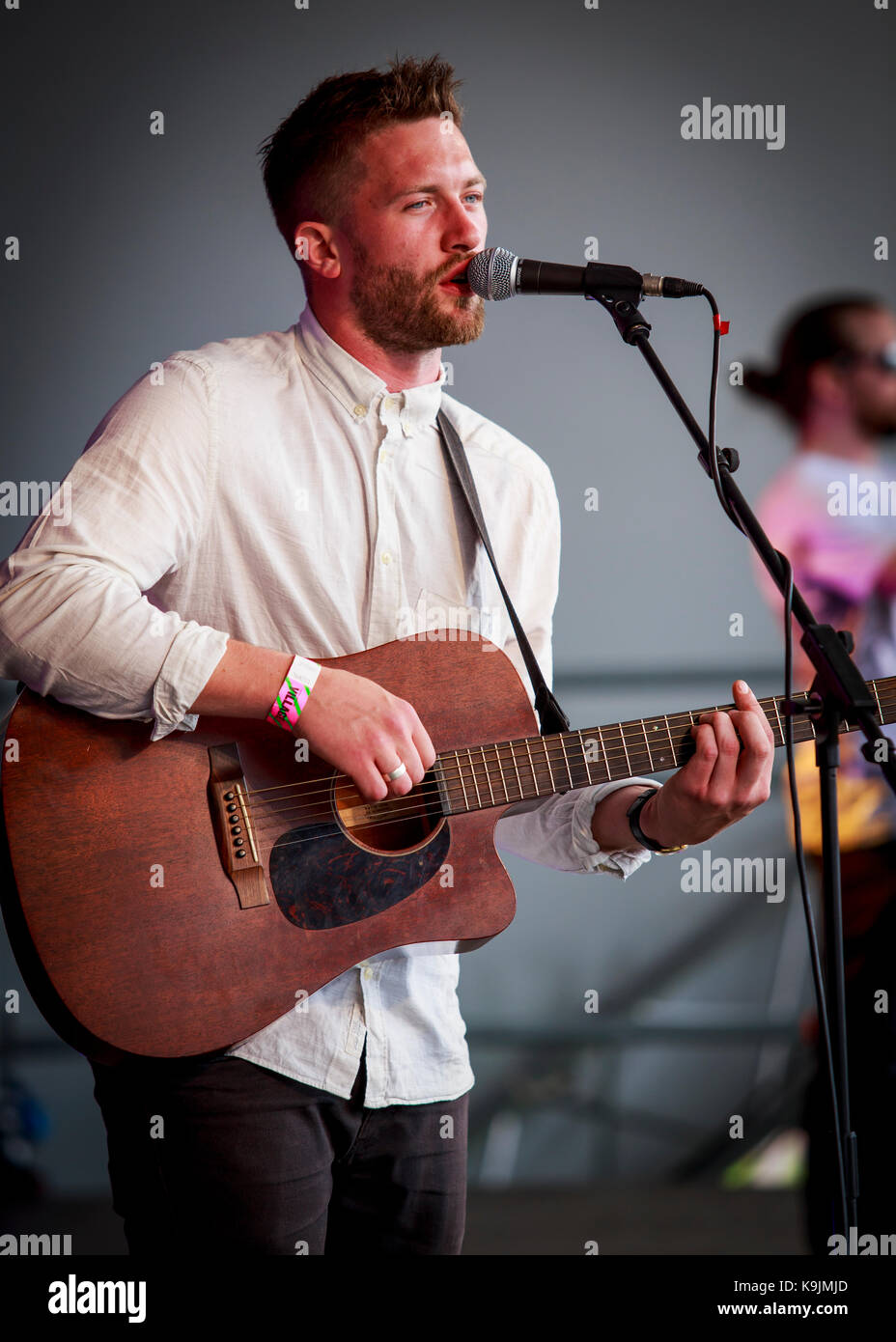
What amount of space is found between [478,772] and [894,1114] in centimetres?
222

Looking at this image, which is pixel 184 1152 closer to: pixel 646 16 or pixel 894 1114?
pixel 894 1114

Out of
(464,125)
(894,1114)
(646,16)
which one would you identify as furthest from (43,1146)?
(646,16)

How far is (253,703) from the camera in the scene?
63.5 inches

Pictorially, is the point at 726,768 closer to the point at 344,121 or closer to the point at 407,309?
the point at 407,309

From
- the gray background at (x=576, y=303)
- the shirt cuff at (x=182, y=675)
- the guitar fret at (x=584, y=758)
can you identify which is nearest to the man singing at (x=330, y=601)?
the shirt cuff at (x=182, y=675)

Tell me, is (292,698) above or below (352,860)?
above

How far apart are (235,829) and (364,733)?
0.25 m

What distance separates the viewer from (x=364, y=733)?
1630 millimetres

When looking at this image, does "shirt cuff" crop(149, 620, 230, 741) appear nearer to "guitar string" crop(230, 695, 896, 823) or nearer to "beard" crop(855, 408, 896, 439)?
"guitar string" crop(230, 695, 896, 823)

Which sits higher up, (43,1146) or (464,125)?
(464,125)

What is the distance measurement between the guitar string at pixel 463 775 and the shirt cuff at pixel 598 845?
108 millimetres

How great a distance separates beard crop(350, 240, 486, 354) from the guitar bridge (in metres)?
0.83

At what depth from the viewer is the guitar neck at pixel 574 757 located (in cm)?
179

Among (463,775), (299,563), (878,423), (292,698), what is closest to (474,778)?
Answer: (463,775)
